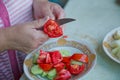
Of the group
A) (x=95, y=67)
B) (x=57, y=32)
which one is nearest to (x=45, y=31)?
(x=57, y=32)

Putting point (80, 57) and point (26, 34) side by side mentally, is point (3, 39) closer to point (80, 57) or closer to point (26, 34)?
point (26, 34)

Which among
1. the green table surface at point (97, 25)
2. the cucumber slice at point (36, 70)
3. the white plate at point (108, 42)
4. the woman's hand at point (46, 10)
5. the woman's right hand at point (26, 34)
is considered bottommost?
the green table surface at point (97, 25)

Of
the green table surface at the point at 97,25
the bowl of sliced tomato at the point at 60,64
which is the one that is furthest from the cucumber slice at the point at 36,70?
the green table surface at the point at 97,25

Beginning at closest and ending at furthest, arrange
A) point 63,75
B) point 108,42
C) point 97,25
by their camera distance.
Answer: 1. point 63,75
2. point 108,42
3. point 97,25

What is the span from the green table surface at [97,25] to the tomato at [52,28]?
0.43ft

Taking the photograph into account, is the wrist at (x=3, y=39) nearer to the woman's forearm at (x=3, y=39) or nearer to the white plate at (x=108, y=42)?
the woman's forearm at (x=3, y=39)

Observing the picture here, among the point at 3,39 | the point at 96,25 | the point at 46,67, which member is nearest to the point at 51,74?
the point at 46,67

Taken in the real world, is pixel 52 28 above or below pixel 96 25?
above

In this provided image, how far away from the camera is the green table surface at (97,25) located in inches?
27.4

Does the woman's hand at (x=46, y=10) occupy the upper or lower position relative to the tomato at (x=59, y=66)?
upper

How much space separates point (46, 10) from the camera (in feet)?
2.67

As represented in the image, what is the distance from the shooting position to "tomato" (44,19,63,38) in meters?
0.68

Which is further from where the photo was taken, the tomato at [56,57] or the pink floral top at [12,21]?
the pink floral top at [12,21]

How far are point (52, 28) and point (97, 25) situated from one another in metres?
0.22
